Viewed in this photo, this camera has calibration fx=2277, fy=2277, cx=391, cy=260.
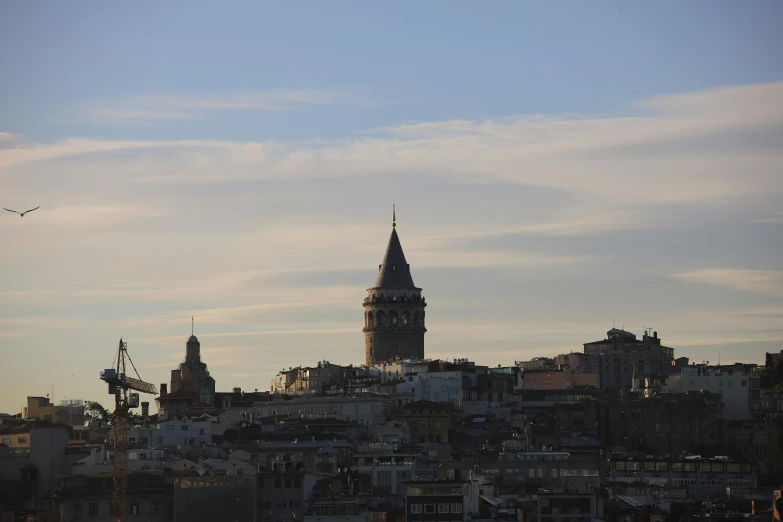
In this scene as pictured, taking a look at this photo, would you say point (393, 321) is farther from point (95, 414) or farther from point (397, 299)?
point (95, 414)

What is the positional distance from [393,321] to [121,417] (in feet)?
171

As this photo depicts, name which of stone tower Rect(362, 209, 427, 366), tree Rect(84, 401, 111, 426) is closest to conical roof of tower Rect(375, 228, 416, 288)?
stone tower Rect(362, 209, 427, 366)

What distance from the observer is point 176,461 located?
122 m

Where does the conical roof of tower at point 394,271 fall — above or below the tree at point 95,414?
above

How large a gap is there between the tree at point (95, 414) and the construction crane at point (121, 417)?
103 feet

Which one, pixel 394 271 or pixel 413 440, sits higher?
pixel 394 271

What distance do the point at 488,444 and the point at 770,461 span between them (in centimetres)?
1820

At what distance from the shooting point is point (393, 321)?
169875 mm

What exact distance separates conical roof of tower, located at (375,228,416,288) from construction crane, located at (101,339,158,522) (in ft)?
135

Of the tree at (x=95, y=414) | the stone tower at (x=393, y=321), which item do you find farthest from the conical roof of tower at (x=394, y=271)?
the tree at (x=95, y=414)

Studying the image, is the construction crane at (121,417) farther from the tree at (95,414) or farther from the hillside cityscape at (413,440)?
the tree at (95,414)

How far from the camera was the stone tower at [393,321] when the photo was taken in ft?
555

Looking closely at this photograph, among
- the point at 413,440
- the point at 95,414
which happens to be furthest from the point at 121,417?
the point at 95,414

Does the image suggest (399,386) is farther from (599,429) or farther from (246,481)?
(246,481)
